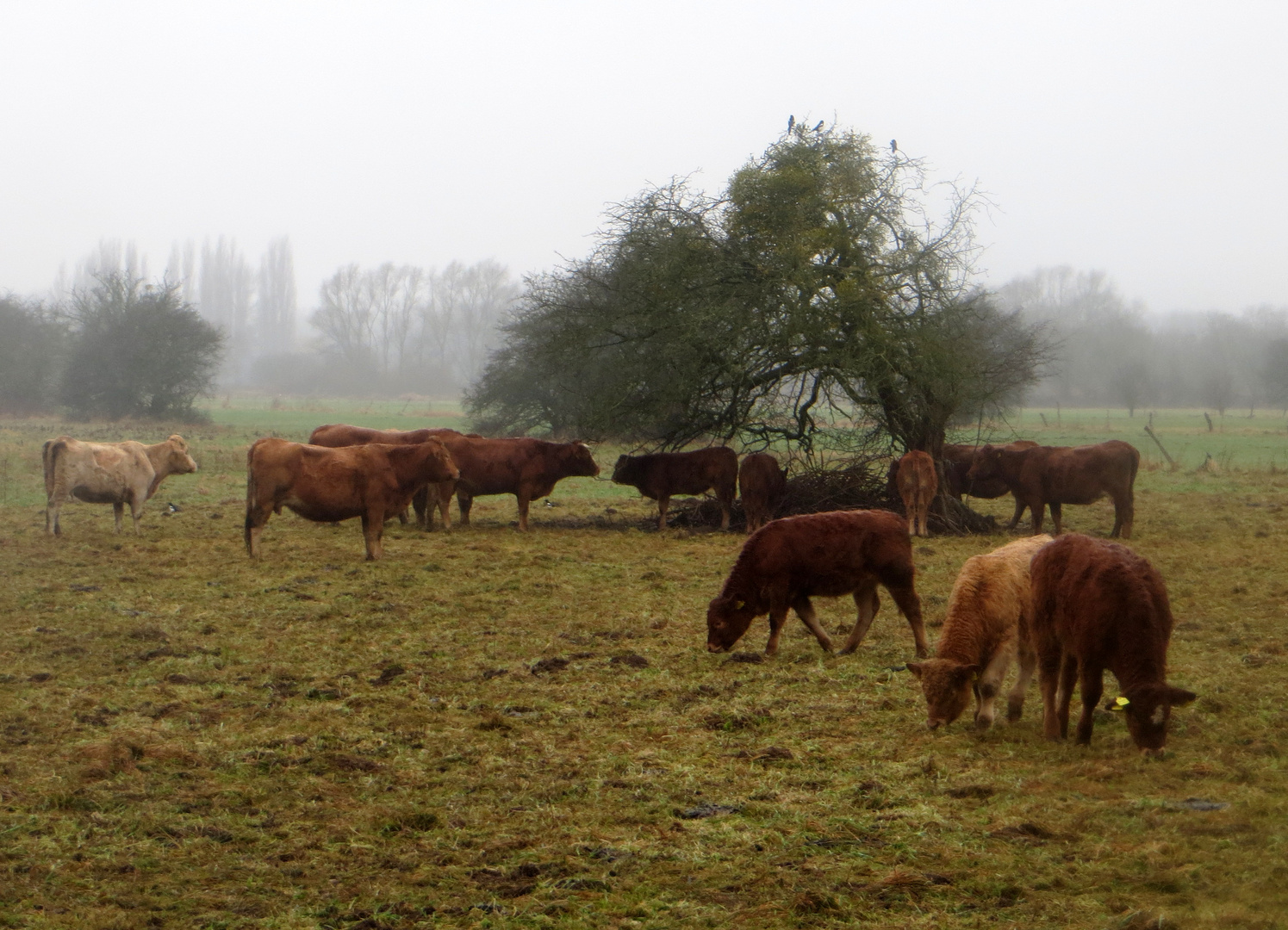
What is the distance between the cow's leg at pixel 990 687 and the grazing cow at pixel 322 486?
8433 mm

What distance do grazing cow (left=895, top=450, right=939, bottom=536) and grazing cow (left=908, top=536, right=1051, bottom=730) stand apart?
8860 millimetres

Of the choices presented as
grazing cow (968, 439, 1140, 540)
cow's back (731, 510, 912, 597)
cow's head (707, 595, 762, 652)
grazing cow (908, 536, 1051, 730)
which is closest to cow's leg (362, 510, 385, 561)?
cow's head (707, 595, 762, 652)

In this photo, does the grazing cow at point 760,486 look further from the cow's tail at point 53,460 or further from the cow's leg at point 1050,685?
the cow's leg at point 1050,685

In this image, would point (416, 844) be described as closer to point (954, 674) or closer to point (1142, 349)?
point (954, 674)

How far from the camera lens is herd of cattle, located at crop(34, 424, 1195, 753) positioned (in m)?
5.89

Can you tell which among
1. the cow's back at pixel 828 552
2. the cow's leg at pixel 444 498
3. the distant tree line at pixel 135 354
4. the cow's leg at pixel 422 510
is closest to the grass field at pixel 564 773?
the cow's back at pixel 828 552

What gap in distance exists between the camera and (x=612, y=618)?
10055 mm

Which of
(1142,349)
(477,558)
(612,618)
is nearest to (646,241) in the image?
(477,558)

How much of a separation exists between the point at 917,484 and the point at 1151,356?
81.6 m

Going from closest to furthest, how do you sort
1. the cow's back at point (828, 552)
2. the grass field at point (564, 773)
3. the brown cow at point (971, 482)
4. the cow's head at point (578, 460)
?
the grass field at point (564, 773) → the cow's back at point (828, 552) → the cow's head at point (578, 460) → the brown cow at point (971, 482)

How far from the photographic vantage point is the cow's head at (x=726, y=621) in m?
8.49

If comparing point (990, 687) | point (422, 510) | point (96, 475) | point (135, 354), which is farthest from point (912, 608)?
point (135, 354)

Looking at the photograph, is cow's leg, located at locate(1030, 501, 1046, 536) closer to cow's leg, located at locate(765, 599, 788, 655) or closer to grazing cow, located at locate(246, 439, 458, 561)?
cow's leg, located at locate(765, 599, 788, 655)

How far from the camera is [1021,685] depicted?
683cm
